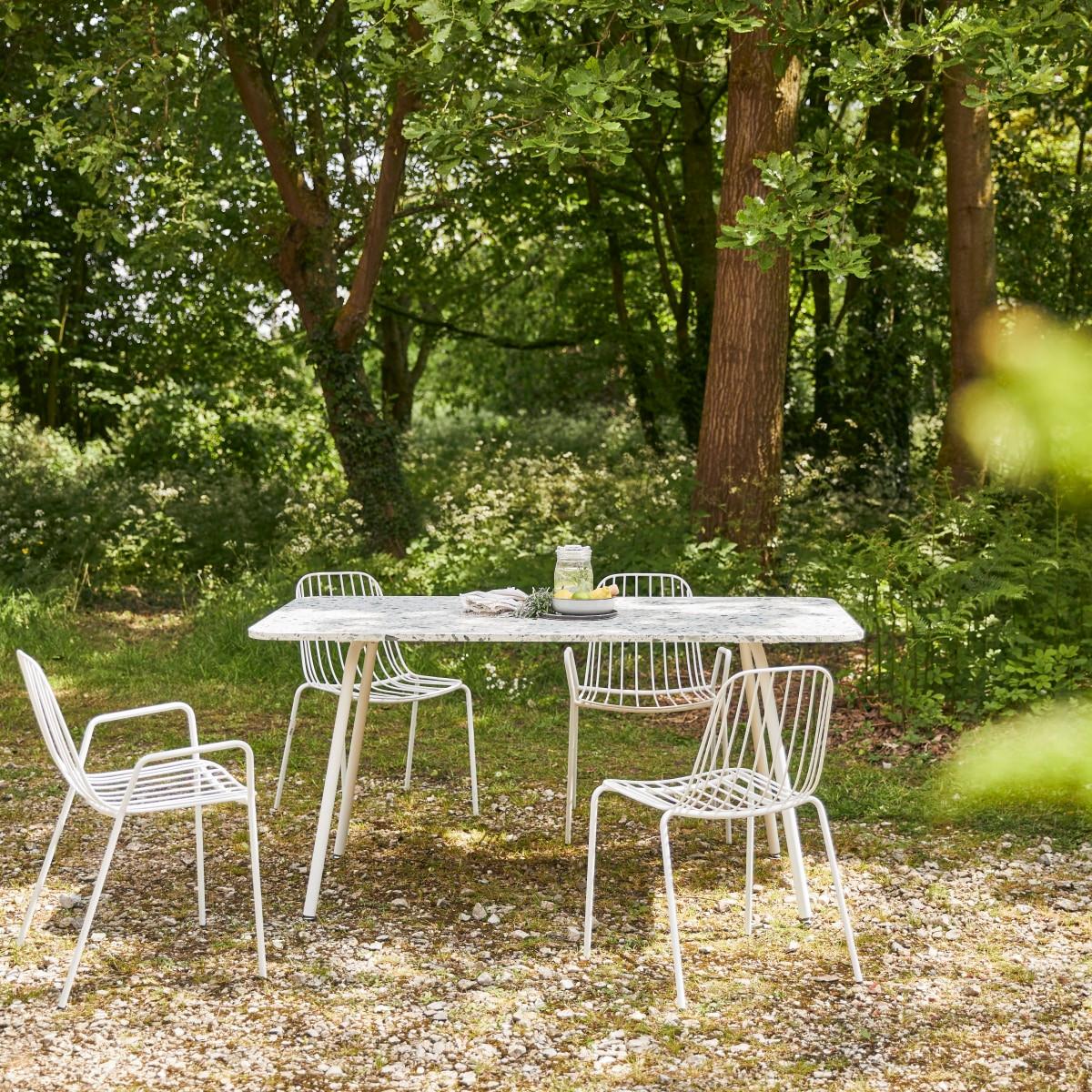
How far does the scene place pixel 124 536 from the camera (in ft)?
35.2

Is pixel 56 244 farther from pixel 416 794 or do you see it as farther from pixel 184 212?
pixel 416 794

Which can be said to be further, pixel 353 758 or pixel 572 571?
pixel 353 758

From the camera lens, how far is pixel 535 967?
3.72m

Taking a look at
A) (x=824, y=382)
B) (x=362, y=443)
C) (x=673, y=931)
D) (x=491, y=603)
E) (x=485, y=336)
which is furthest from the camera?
(x=485, y=336)

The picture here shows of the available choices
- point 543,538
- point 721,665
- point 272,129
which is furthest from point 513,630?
point 272,129

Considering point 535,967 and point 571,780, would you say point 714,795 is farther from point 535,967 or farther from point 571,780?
point 571,780

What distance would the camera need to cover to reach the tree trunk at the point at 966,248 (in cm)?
835

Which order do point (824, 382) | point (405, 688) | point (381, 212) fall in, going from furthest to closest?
point (824, 382) → point (381, 212) → point (405, 688)

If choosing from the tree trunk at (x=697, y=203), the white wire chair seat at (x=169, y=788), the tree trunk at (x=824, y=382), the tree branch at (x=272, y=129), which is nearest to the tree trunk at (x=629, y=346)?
the tree trunk at (x=697, y=203)

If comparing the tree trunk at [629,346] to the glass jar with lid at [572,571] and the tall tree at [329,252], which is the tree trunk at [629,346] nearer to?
the tall tree at [329,252]

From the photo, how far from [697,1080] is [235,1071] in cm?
114

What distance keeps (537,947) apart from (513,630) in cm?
100

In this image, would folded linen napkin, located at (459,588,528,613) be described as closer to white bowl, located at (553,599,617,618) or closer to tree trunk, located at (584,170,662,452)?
white bowl, located at (553,599,617,618)

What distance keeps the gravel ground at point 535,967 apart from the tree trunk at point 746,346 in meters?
3.04
